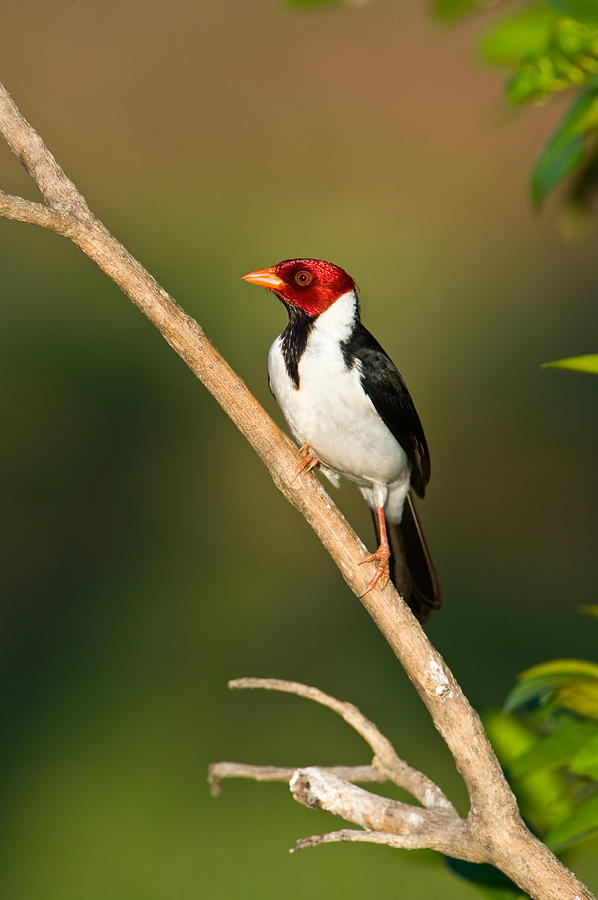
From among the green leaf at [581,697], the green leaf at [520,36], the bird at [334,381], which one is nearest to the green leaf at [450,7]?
the green leaf at [520,36]

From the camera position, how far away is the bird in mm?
2277

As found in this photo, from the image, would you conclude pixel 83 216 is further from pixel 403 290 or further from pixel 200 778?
pixel 403 290

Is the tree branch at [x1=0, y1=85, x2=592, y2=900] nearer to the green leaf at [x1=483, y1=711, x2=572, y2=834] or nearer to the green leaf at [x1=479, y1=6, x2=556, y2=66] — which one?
the green leaf at [x1=483, y1=711, x2=572, y2=834]

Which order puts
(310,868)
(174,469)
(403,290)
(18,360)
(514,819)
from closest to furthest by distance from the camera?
(514,819)
(310,868)
(174,469)
(18,360)
(403,290)

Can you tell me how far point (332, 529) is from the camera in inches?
65.5

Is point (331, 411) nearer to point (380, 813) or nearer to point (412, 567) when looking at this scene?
point (412, 567)

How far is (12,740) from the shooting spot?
457cm

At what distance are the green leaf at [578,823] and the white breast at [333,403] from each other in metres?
1.04

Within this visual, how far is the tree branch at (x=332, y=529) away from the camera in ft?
4.84

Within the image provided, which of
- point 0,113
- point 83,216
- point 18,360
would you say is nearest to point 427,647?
point 83,216

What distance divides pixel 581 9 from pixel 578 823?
3.61 ft

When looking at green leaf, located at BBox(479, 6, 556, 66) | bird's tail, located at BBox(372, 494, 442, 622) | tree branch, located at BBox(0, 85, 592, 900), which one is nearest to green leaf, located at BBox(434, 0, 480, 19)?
green leaf, located at BBox(479, 6, 556, 66)

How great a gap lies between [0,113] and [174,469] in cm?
482

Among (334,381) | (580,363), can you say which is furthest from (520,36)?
(334,381)
